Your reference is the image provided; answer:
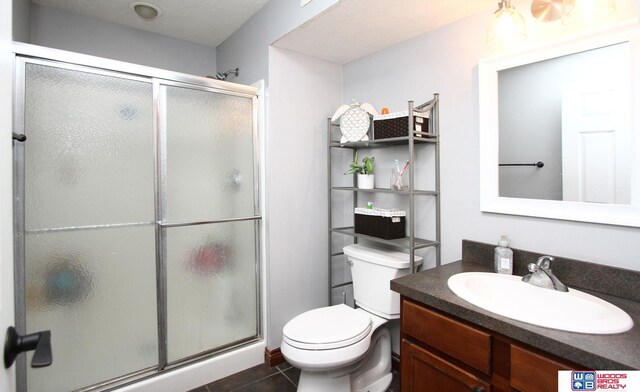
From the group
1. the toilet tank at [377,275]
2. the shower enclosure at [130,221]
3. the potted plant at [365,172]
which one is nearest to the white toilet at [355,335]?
the toilet tank at [377,275]

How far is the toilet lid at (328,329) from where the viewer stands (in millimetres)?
1579

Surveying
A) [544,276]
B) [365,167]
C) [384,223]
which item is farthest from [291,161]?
[544,276]

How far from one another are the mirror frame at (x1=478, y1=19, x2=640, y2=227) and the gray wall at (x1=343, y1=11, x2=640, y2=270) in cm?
5

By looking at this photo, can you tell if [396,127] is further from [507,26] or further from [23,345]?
[23,345]

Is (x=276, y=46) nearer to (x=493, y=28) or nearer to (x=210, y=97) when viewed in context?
(x=210, y=97)

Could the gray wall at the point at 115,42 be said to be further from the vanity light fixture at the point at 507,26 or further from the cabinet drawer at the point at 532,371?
the cabinet drawer at the point at 532,371

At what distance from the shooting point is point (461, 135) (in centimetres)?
178

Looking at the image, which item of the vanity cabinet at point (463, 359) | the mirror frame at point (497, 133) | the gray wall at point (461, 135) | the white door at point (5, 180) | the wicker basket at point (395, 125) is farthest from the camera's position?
the wicker basket at point (395, 125)

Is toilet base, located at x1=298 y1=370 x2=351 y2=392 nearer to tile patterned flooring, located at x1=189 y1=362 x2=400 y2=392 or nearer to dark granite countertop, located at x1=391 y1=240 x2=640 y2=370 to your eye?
tile patterned flooring, located at x1=189 y1=362 x2=400 y2=392

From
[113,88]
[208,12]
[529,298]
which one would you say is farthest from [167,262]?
[529,298]

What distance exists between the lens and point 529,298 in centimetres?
134

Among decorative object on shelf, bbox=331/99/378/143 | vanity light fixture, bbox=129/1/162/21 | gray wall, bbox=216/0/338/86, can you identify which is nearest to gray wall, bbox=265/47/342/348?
gray wall, bbox=216/0/338/86

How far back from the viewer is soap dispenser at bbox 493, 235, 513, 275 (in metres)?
1.50

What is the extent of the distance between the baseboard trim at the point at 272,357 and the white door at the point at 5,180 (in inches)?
63.6
